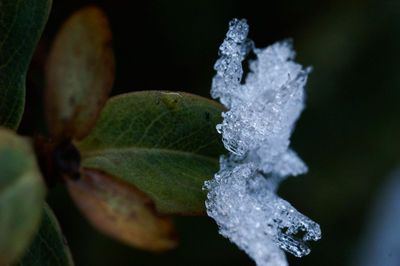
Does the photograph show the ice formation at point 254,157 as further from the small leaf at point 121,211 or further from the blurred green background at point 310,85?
the blurred green background at point 310,85

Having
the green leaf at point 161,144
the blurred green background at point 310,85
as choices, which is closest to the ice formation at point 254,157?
the green leaf at point 161,144

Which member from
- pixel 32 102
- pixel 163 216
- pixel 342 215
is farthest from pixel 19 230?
pixel 342 215

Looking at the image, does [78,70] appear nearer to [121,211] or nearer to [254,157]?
[121,211]

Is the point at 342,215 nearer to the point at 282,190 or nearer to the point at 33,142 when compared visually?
the point at 282,190

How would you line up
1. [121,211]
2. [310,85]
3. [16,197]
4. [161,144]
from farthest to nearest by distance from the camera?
[310,85]
[161,144]
[121,211]
[16,197]

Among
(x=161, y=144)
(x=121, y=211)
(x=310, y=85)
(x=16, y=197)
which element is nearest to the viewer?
(x=16, y=197)

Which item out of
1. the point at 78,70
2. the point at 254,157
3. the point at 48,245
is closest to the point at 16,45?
the point at 78,70
